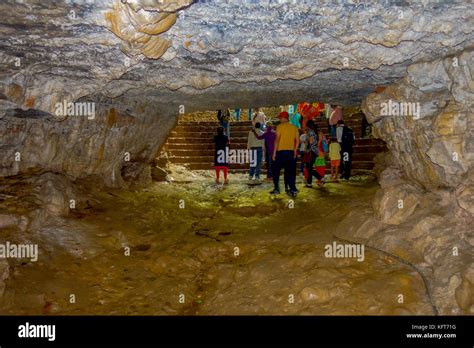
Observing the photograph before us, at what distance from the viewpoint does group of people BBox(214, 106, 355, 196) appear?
902 centimetres

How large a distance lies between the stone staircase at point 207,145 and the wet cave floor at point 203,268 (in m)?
5.25

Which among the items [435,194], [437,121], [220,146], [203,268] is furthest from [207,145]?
[437,121]

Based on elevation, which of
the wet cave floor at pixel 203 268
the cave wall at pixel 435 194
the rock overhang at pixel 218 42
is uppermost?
the rock overhang at pixel 218 42

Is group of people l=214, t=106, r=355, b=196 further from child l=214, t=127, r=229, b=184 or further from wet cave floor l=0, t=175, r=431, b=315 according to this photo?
wet cave floor l=0, t=175, r=431, b=315

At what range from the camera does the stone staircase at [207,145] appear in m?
13.1

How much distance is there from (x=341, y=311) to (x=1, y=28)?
474cm

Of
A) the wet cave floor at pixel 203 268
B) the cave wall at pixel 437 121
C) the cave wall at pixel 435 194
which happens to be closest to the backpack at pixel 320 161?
the wet cave floor at pixel 203 268

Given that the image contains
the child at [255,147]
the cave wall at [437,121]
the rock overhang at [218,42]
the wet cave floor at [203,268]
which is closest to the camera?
the rock overhang at [218,42]

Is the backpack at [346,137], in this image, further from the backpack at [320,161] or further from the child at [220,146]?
the child at [220,146]

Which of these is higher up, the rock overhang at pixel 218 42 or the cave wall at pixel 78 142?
the rock overhang at pixel 218 42

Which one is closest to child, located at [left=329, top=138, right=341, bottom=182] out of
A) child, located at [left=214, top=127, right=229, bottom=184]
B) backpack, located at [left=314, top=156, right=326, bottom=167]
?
backpack, located at [left=314, top=156, right=326, bottom=167]

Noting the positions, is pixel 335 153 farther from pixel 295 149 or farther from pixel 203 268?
pixel 203 268

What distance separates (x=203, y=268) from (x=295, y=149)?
4.55 metres

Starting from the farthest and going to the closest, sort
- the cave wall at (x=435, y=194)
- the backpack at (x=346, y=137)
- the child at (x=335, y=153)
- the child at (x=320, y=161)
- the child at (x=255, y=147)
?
the child at (x=255, y=147), the backpack at (x=346, y=137), the child at (x=335, y=153), the child at (x=320, y=161), the cave wall at (x=435, y=194)
